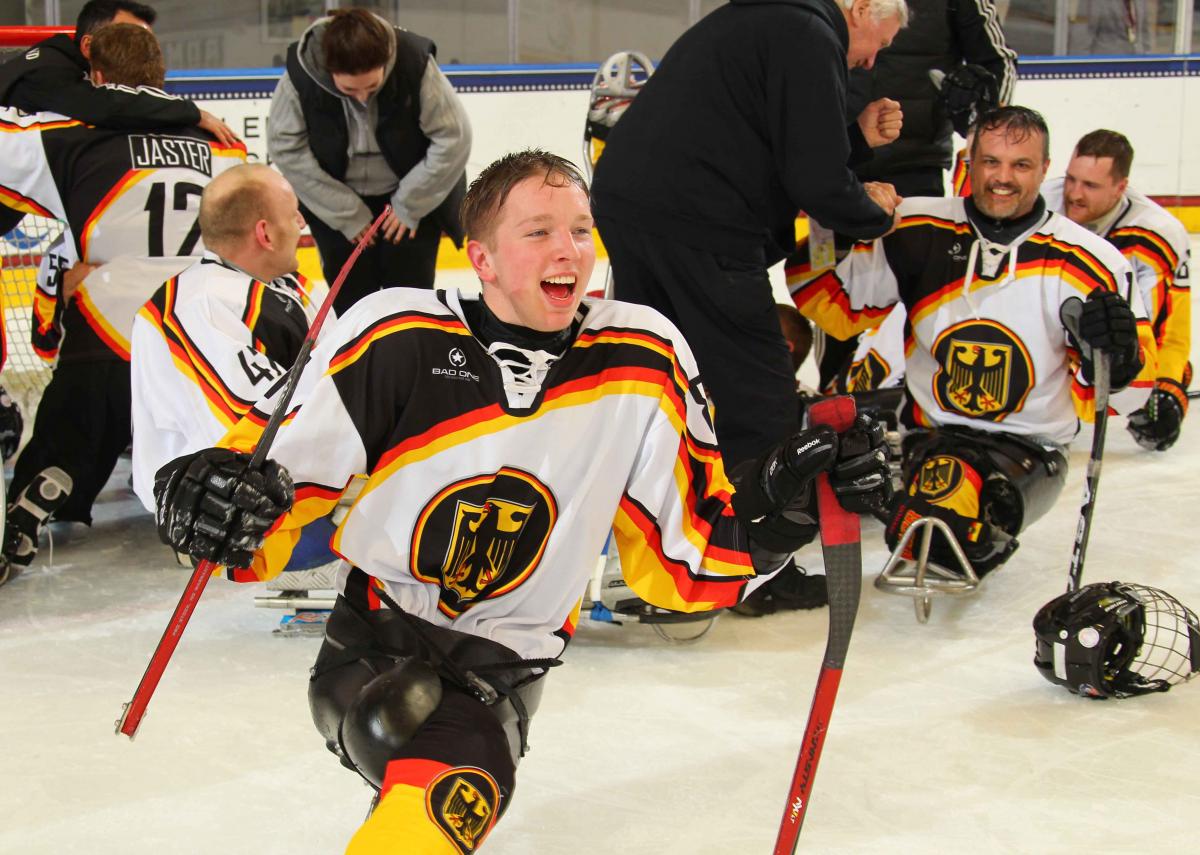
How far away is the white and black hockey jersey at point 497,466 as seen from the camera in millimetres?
1730

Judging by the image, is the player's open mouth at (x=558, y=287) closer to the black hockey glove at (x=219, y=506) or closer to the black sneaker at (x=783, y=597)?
the black hockey glove at (x=219, y=506)

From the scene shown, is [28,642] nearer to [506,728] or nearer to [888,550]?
[506,728]

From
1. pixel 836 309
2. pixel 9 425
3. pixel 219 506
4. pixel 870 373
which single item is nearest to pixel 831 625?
pixel 219 506

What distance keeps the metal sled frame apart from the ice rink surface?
3.0 inches

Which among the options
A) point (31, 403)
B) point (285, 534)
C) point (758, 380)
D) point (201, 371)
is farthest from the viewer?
point (31, 403)

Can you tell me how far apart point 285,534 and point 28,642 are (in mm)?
1389

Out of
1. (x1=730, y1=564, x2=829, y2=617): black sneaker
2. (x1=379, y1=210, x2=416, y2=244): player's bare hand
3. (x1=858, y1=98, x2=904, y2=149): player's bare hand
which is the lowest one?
(x1=730, y1=564, x2=829, y2=617): black sneaker

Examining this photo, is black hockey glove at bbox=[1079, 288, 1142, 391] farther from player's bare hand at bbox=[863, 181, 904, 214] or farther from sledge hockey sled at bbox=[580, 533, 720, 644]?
sledge hockey sled at bbox=[580, 533, 720, 644]

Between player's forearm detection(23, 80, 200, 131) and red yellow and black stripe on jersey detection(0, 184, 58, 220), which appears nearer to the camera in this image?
player's forearm detection(23, 80, 200, 131)

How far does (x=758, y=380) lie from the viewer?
2939 millimetres

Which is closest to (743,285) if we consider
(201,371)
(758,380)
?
(758,380)

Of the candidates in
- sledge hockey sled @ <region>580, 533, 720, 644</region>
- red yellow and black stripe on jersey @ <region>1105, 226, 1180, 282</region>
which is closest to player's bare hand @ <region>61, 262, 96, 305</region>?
sledge hockey sled @ <region>580, 533, 720, 644</region>

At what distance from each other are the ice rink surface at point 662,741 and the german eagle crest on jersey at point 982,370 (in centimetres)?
38

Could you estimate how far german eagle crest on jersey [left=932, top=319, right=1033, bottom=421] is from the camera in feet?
10.7
